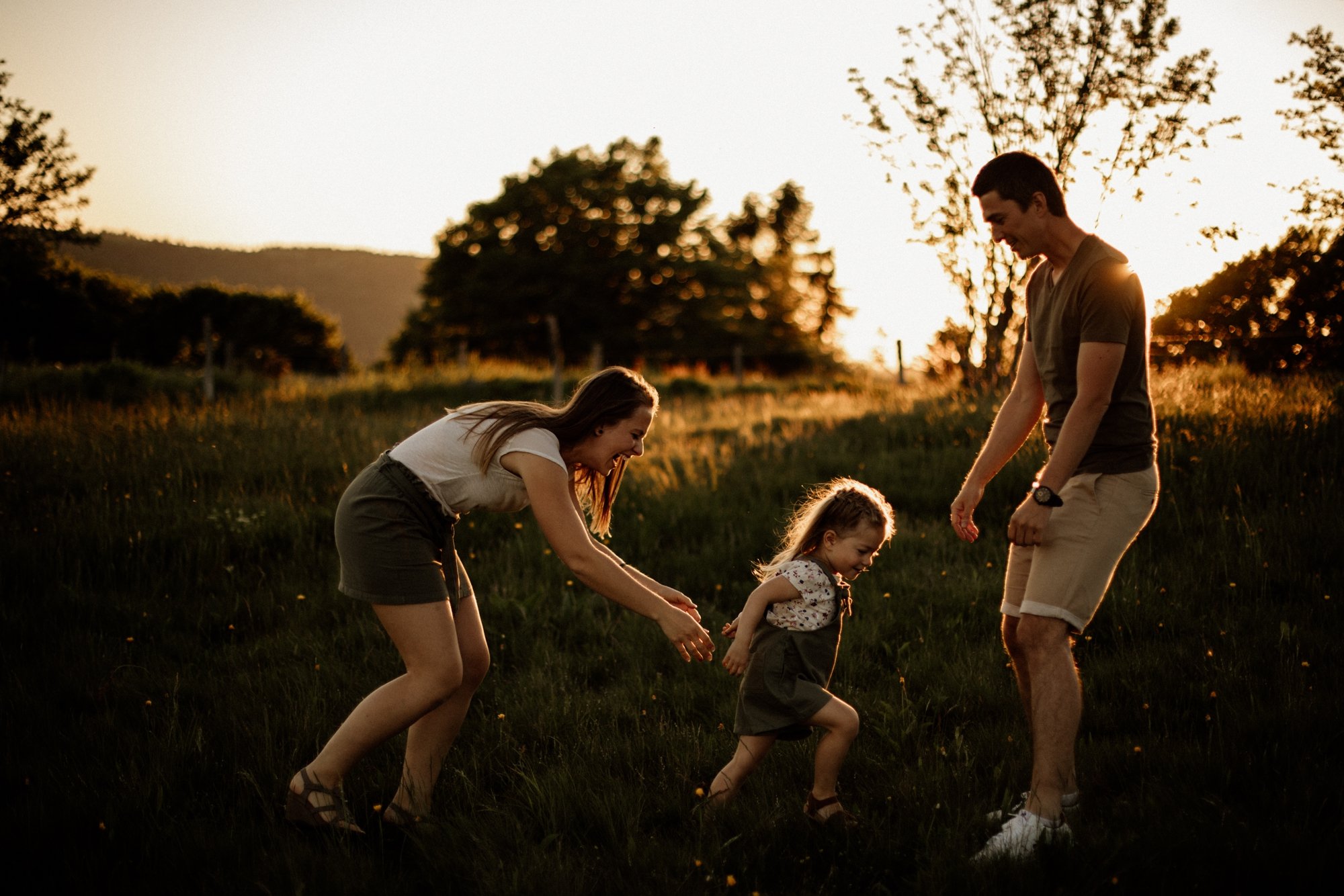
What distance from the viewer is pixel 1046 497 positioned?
3.01m

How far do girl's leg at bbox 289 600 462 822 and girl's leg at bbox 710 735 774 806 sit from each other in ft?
3.41

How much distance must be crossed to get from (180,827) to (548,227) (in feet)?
141

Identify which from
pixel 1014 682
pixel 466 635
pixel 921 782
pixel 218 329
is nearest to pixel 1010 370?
pixel 1014 682

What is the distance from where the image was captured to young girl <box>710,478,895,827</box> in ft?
10.3

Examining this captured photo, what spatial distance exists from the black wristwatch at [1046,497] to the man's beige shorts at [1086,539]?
0.29ft

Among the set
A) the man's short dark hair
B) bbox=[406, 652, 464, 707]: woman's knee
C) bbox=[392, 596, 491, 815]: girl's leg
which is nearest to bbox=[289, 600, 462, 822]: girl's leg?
bbox=[406, 652, 464, 707]: woman's knee

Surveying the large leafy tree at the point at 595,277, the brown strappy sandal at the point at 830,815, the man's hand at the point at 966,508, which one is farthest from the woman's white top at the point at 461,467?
the large leafy tree at the point at 595,277

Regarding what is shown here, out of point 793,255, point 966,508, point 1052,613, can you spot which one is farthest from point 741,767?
point 793,255

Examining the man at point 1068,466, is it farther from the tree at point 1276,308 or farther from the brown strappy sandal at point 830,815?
the tree at point 1276,308

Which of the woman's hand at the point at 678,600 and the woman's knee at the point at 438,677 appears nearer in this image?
the woman's knee at the point at 438,677

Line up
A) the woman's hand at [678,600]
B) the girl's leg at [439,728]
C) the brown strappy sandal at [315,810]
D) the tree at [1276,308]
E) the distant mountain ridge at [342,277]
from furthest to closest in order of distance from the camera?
the distant mountain ridge at [342,277]
the tree at [1276,308]
the girl's leg at [439,728]
the woman's hand at [678,600]
the brown strappy sandal at [315,810]

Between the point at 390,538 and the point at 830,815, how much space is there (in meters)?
1.86

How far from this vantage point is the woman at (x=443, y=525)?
294 cm

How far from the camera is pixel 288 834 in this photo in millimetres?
3143
